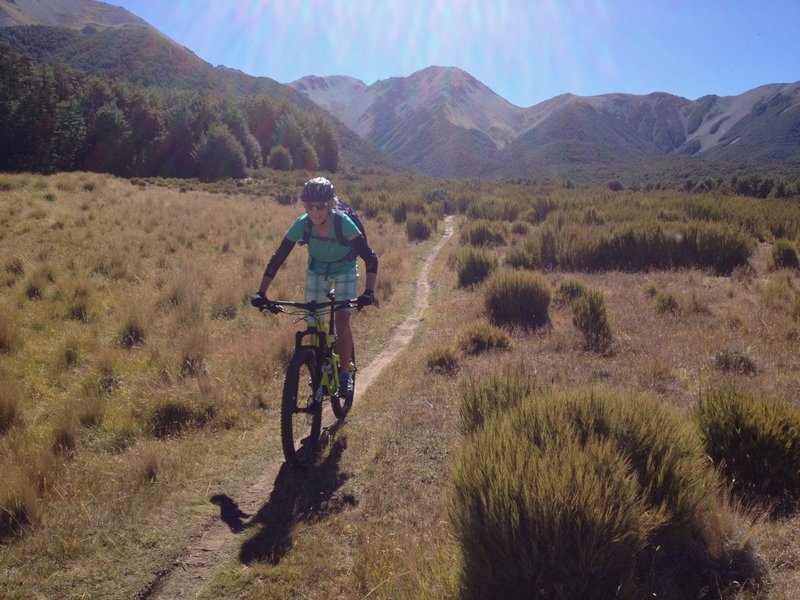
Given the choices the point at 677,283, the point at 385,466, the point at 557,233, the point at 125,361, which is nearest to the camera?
the point at 385,466

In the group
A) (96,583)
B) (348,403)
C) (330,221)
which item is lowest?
(96,583)

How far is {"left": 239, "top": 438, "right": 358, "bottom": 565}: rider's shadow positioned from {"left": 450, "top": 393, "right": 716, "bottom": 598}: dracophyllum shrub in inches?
55.6

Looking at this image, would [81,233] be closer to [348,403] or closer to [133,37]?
[348,403]

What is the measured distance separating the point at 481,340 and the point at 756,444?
13.4 ft

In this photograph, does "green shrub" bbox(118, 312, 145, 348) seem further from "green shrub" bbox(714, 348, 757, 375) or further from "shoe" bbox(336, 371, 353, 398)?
"green shrub" bbox(714, 348, 757, 375)

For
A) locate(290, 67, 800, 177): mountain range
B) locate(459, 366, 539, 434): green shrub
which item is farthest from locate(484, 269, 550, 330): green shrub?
locate(290, 67, 800, 177): mountain range

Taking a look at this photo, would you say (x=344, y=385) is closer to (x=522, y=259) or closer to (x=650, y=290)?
(x=650, y=290)

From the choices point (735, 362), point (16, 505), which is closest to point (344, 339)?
point (16, 505)

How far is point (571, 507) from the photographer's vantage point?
242 cm

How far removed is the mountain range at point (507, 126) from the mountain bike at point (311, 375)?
100 meters

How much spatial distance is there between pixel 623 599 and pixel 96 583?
3.03 meters

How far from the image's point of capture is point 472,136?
522ft

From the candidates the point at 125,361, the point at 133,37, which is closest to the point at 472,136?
the point at 133,37

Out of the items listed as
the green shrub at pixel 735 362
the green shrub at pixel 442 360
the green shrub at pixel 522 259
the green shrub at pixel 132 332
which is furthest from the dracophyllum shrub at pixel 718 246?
the green shrub at pixel 132 332
